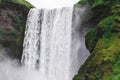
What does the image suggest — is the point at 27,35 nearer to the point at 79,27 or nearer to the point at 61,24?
the point at 61,24

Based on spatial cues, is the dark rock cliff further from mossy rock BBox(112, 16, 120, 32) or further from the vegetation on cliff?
mossy rock BBox(112, 16, 120, 32)

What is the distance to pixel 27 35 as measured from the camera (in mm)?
46938

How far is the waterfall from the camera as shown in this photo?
131 feet

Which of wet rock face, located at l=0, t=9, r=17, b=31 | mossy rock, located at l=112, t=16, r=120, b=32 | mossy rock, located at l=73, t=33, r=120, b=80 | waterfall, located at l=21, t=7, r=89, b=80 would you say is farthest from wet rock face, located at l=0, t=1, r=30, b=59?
mossy rock, located at l=112, t=16, r=120, b=32

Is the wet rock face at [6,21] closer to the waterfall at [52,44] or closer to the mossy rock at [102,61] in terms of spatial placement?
the waterfall at [52,44]

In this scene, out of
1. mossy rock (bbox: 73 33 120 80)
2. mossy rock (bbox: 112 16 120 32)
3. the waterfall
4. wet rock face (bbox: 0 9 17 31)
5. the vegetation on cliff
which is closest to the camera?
the vegetation on cliff

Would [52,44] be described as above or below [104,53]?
below

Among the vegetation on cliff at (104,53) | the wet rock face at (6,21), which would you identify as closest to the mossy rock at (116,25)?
the vegetation on cliff at (104,53)

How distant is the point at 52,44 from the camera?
142ft

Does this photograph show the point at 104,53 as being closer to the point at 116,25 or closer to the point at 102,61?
the point at 102,61

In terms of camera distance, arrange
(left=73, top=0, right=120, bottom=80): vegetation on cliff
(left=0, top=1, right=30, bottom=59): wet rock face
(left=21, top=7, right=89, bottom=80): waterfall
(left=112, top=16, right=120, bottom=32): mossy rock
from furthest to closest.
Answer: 1. (left=0, top=1, right=30, bottom=59): wet rock face
2. (left=21, top=7, right=89, bottom=80): waterfall
3. (left=112, top=16, right=120, bottom=32): mossy rock
4. (left=73, top=0, right=120, bottom=80): vegetation on cliff

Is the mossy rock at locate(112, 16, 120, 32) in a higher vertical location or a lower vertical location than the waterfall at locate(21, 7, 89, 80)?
higher

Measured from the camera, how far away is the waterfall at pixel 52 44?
40.0 m

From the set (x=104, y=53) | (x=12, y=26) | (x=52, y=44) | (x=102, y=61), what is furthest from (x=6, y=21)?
(x=102, y=61)
